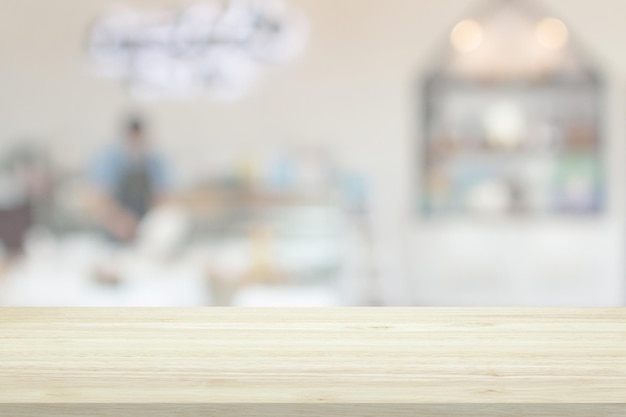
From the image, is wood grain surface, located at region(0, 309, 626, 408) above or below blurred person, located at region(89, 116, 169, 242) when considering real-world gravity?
above

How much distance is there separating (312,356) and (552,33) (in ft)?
16.0

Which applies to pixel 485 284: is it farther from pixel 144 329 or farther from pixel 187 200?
pixel 144 329

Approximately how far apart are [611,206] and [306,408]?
15.9ft

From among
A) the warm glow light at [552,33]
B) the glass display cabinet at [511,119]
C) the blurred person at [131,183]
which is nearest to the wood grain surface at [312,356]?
the blurred person at [131,183]

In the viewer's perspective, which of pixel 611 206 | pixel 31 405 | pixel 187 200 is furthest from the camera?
pixel 611 206

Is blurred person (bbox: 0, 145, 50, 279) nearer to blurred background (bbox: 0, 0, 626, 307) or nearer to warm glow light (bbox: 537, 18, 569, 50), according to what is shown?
blurred background (bbox: 0, 0, 626, 307)

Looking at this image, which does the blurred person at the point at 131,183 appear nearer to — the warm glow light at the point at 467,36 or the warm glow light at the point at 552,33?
the warm glow light at the point at 467,36

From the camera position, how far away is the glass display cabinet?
16.1 ft

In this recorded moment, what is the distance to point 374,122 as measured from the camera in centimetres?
504

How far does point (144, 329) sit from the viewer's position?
0.38 m

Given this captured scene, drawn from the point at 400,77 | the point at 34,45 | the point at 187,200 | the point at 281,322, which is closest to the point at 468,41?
the point at 400,77

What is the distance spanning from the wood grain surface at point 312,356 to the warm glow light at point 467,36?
470cm

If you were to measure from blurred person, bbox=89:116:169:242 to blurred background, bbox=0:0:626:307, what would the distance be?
0.01 metres

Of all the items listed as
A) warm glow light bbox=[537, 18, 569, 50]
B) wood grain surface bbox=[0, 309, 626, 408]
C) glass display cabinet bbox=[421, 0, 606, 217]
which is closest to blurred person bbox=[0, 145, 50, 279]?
glass display cabinet bbox=[421, 0, 606, 217]
